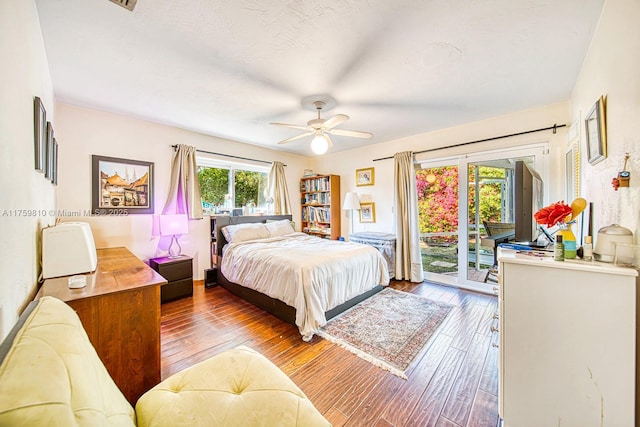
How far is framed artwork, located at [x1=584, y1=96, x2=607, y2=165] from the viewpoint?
4.91 ft

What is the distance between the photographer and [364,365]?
76.2 inches

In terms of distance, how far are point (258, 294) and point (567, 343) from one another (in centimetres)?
263

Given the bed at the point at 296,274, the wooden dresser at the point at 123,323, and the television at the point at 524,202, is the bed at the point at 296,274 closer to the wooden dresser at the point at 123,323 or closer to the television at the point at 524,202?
the wooden dresser at the point at 123,323

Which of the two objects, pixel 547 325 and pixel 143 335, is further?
pixel 143 335

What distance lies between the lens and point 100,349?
1.26 meters

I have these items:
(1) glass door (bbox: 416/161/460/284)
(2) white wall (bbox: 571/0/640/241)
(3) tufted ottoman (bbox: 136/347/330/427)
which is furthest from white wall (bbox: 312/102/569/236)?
(3) tufted ottoman (bbox: 136/347/330/427)

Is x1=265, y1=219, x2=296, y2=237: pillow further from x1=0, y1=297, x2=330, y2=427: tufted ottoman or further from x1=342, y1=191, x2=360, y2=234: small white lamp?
x1=0, y1=297, x2=330, y2=427: tufted ottoman

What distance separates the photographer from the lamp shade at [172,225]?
3.25 metres

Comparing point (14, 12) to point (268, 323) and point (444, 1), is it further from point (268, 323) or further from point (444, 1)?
point (268, 323)

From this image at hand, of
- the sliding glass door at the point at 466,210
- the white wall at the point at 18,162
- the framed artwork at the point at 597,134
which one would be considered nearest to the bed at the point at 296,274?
the sliding glass door at the point at 466,210

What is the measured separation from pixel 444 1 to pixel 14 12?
2126 mm

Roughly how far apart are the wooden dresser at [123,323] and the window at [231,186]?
110 inches

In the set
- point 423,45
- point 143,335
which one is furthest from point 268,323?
point 423,45

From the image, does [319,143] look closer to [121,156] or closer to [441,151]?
[441,151]
